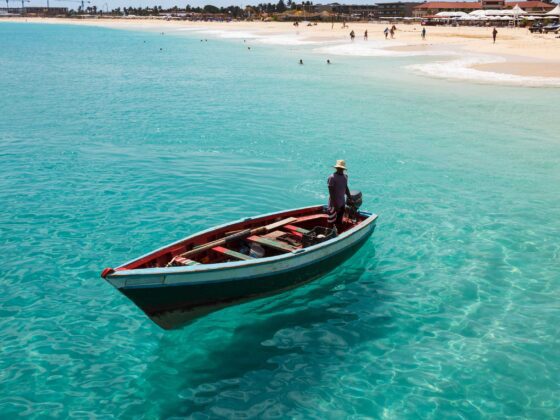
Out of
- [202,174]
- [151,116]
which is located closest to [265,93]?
[151,116]

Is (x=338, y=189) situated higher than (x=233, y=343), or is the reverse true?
(x=338, y=189)

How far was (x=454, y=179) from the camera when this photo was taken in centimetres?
2052

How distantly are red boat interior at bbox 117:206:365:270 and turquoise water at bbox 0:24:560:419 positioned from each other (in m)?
1.17

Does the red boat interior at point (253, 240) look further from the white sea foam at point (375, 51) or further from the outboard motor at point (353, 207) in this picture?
the white sea foam at point (375, 51)

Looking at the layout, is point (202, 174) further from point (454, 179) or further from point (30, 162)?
point (454, 179)

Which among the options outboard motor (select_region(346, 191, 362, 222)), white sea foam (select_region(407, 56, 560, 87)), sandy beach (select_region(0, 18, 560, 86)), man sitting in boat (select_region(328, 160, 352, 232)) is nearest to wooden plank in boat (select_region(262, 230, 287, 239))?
man sitting in boat (select_region(328, 160, 352, 232))

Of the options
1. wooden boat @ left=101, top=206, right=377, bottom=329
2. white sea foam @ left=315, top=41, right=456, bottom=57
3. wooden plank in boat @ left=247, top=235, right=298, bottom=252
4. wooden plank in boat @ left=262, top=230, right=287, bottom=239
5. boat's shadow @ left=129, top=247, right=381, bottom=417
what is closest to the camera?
boat's shadow @ left=129, top=247, right=381, bottom=417

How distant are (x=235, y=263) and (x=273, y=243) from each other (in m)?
1.84

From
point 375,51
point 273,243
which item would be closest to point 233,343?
point 273,243

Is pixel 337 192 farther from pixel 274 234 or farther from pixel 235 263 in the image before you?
pixel 235 263

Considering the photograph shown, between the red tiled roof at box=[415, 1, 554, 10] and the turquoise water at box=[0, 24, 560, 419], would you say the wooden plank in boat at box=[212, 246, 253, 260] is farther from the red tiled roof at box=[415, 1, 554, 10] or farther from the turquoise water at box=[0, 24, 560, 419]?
the red tiled roof at box=[415, 1, 554, 10]

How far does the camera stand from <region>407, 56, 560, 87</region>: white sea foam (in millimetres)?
42584

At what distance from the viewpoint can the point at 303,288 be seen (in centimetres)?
1252

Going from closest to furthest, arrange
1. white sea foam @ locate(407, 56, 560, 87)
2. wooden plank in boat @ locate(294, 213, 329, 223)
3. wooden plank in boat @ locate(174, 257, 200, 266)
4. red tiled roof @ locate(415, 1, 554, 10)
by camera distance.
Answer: wooden plank in boat @ locate(174, 257, 200, 266), wooden plank in boat @ locate(294, 213, 329, 223), white sea foam @ locate(407, 56, 560, 87), red tiled roof @ locate(415, 1, 554, 10)
